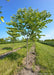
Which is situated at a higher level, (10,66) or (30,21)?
(30,21)

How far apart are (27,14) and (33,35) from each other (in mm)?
1969

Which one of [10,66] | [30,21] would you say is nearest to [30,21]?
[30,21]

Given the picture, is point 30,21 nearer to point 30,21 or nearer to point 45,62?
point 30,21

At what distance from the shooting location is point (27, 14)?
483 centimetres

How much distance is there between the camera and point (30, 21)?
4.60 m

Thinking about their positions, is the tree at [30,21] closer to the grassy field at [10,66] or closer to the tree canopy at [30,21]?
the tree canopy at [30,21]

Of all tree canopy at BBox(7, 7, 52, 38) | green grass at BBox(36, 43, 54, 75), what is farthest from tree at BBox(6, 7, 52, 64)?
green grass at BBox(36, 43, 54, 75)

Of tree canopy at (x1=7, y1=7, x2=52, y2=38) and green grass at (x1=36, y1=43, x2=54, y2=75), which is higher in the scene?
tree canopy at (x1=7, y1=7, x2=52, y2=38)

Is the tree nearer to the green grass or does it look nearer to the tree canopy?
the tree canopy

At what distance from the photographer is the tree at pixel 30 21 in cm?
474

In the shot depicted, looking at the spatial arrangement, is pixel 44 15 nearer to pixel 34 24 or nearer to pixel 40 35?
pixel 34 24

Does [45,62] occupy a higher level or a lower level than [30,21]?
lower

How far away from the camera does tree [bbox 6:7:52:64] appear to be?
15.5 ft

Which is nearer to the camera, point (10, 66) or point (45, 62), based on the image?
point (10, 66)
